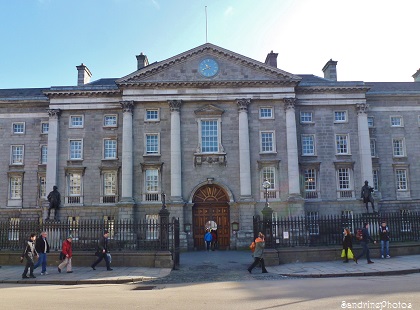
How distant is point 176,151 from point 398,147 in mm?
23303

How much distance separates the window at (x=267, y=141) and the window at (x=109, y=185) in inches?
555

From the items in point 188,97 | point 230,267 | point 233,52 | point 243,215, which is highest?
point 233,52

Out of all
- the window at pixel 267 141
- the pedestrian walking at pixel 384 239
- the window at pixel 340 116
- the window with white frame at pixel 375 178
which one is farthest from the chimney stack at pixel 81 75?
the pedestrian walking at pixel 384 239

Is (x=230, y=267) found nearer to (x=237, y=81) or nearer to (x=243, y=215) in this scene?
(x=243, y=215)

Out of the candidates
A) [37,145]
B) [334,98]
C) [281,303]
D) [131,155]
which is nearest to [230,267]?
[281,303]

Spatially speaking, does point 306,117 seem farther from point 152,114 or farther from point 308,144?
point 152,114

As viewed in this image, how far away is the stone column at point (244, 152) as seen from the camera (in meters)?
35.8

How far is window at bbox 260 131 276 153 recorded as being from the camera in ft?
122

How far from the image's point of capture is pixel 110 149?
38.4 meters

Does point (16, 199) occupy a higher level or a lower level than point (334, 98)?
lower

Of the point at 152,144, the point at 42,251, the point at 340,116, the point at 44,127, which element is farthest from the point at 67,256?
the point at 340,116

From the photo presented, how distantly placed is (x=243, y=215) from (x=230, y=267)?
13.7 m

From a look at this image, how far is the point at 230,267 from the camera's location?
21.7 m

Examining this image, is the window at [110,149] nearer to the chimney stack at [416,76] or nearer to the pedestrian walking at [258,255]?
the pedestrian walking at [258,255]
